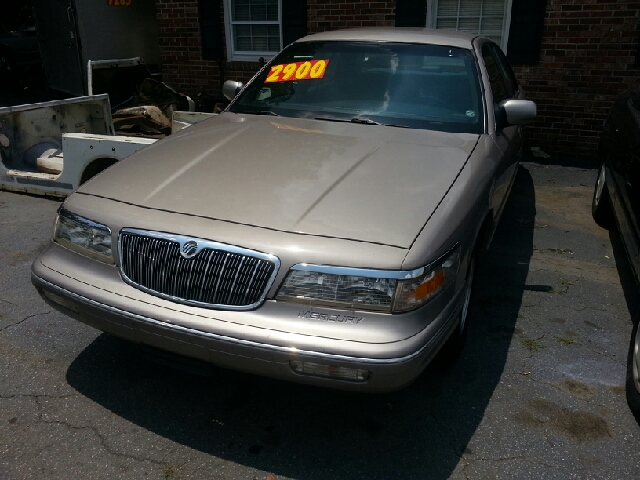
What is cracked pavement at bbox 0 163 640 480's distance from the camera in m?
2.46

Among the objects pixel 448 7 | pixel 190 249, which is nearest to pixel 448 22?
pixel 448 7

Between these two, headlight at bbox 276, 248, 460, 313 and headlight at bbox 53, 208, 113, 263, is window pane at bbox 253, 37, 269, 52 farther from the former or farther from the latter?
headlight at bbox 276, 248, 460, 313

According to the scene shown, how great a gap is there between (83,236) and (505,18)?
659cm

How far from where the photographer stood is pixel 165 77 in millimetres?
9680

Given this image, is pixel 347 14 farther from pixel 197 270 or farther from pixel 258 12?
pixel 197 270

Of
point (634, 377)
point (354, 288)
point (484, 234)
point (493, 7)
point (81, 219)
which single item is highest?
point (493, 7)

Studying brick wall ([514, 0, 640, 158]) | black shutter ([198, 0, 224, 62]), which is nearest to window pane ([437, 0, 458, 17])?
brick wall ([514, 0, 640, 158])

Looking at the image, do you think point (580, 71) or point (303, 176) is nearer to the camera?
point (303, 176)

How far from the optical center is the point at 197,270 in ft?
7.70

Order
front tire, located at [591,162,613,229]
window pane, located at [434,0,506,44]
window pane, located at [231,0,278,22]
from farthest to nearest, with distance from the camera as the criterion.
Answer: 1. window pane, located at [231,0,278,22]
2. window pane, located at [434,0,506,44]
3. front tire, located at [591,162,613,229]

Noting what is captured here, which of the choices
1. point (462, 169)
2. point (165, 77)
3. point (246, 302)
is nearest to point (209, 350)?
point (246, 302)

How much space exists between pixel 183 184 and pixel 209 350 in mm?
876

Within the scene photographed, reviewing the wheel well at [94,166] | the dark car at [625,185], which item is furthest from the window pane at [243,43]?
the dark car at [625,185]

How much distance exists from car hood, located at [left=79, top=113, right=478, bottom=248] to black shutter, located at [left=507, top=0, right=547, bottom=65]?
4623 millimetres
